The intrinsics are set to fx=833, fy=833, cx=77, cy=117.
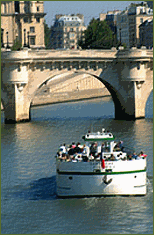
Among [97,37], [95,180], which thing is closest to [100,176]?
Answer: [95,180]

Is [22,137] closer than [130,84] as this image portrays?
Yes

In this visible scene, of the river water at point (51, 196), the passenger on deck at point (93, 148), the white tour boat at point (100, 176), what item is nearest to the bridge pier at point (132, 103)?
the river water at point (51, 196)

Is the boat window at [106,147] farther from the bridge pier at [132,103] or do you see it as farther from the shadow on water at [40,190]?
the bridge pier at [132,103]

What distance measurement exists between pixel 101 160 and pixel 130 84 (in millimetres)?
32528

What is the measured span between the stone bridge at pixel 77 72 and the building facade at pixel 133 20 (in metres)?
94.7

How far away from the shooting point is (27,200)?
40.1m

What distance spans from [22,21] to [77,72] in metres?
48.1

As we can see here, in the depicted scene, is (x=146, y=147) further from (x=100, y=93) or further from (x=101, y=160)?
(x=100, y=93)

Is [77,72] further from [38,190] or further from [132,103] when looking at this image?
[38,190]

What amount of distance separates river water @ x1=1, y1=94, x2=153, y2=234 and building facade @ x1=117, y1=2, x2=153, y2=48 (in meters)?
104

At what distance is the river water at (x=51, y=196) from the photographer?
3594cm

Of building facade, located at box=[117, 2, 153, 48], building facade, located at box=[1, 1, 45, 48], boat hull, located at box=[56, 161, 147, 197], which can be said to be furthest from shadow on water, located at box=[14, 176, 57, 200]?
building facade, located at box=[117, 2, 153, 48]

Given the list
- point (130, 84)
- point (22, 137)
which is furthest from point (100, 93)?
point (22, 137)

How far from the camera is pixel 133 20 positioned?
570ft
